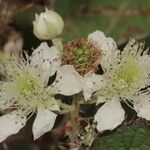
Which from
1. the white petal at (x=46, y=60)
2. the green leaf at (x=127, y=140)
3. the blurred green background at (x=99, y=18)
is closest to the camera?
the green leaf at (x=127, y=140)

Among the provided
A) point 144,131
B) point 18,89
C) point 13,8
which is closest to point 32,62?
point 18,89

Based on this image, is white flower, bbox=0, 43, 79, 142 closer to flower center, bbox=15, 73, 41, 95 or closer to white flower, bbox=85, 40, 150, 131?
flower center, bbox=15, 73, 41, 95

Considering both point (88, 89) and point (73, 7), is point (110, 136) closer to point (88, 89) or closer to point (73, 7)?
point (88, 89)

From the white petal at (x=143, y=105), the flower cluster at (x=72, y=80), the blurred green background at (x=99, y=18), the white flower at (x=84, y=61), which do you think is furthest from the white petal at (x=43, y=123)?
the blurred green background at (x=99, y=18)

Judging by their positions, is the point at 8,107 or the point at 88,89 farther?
the point at 8,107

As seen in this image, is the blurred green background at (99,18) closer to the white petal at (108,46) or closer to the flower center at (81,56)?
the white petal at (108,46)

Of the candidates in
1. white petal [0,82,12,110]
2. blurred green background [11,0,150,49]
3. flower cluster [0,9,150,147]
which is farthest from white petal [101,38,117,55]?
blurred green background [11,0,150,49]

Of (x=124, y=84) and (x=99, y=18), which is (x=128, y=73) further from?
(x=99, y=18)
